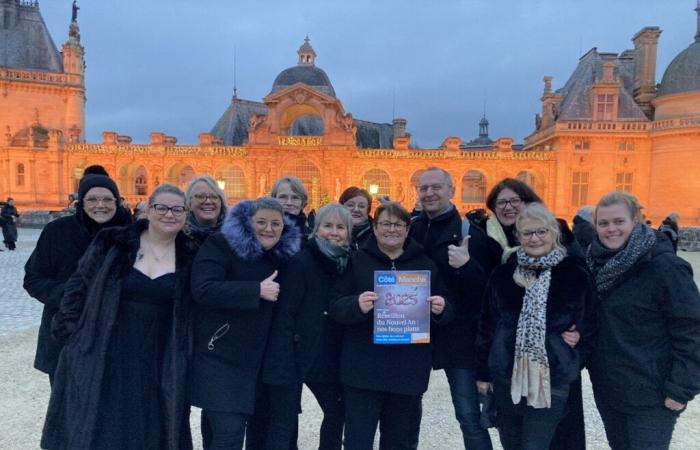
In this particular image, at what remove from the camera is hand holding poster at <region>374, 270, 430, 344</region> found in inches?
122

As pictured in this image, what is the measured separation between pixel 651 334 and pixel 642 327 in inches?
2.6

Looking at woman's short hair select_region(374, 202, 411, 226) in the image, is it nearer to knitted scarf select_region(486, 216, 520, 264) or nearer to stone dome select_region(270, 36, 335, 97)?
knitted scarf select_region(486, 216, 520, 264)

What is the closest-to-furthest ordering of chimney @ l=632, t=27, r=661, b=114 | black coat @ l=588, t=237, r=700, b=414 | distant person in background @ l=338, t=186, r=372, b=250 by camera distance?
black coat @ l=588, t=237, r=700, b=414 < distant person in background @ l=338, t=186, r=372, b=250 < chimney @ l=632, t=27, r=661, b=114

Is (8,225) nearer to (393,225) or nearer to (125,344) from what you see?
(125,344)

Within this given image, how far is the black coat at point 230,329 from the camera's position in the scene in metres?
3.12

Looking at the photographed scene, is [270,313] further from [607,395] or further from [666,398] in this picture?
[666,398]

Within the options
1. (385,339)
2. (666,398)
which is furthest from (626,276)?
(385,339)

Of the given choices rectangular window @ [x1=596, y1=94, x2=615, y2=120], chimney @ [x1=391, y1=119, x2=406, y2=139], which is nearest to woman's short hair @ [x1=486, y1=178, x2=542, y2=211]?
rectangular window @ [x1=596, y1=94, x2=615, y2=120]

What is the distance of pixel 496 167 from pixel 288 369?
1205 inches

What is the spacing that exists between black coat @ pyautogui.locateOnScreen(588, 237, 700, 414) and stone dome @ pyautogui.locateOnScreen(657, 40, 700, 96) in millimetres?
33868

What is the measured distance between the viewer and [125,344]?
3.13m

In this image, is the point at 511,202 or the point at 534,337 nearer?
the point at 534,337

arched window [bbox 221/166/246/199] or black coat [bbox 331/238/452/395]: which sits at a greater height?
arched window [bbox 221/166/246/199]

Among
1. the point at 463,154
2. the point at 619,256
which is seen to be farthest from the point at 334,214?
the point at 463,154
